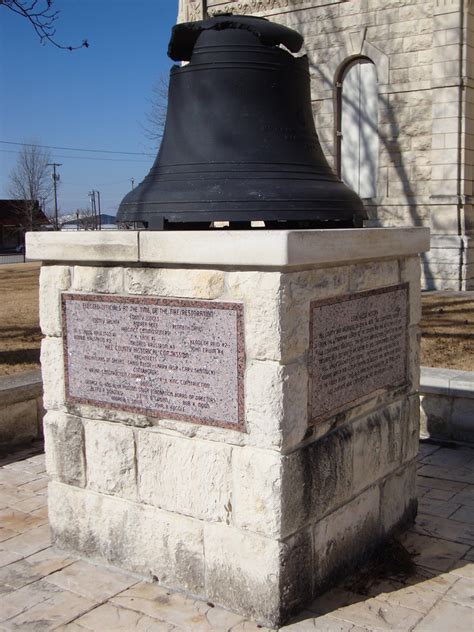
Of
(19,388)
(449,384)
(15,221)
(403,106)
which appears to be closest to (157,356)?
(19,388)

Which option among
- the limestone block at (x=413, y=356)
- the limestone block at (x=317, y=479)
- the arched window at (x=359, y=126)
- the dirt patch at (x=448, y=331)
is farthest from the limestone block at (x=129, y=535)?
the arched window at (x=359, y=126)

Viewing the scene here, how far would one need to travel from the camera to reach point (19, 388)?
20.1 ft

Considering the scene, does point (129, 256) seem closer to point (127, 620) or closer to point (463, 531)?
point (127, 620)

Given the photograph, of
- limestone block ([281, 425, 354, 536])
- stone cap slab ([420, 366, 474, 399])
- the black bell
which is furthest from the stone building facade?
limestone block ([281, 425, 354, 536])

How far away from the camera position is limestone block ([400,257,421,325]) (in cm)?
420

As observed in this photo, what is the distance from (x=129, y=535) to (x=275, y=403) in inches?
49.1

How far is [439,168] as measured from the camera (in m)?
14.8

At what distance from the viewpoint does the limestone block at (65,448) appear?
13.2 feet

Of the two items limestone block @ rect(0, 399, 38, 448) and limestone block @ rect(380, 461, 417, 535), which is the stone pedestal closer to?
limestone block @ rect(380, 461, 417, 535)

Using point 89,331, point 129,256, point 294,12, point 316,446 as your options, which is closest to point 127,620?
point 316,446

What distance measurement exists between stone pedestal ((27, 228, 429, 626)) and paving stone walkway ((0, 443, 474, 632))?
11cm

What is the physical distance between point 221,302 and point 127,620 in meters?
1.52

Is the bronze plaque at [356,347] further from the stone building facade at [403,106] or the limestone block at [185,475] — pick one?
the stone building facade at [403,106]

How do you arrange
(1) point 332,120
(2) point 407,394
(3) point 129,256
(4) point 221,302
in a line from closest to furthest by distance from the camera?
1. (4) point 221,302
2. (3) point 129,256
3. (2) point 407,394
4. (1) point 332,120
